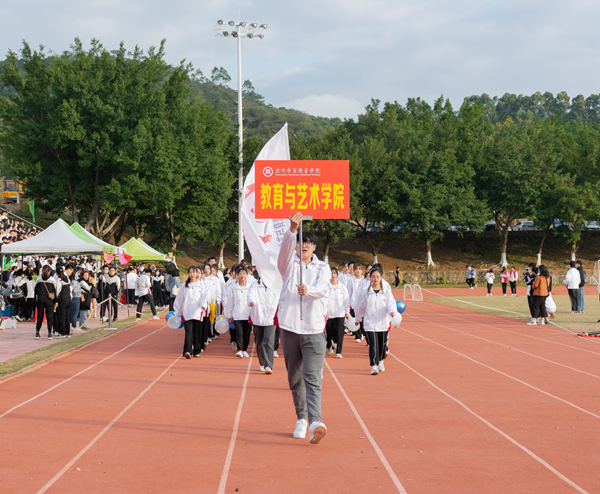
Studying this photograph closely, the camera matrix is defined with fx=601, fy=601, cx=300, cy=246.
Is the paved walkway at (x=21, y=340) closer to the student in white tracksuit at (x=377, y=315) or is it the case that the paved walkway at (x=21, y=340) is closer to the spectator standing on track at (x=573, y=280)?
the student in white tracksuit at (x=377, y=315)

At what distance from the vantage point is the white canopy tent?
54.4 feet

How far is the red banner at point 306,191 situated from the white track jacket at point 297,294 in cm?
144

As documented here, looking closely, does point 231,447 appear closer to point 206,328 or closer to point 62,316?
point 206,328

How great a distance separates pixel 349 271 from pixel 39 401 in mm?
8014

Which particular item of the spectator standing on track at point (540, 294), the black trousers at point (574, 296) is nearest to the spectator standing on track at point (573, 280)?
the black trousers at point (574, 296)

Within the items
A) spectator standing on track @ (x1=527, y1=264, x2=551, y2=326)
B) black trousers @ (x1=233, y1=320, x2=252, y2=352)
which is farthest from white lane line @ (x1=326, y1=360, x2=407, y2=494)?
spectator standing on track @ (x1=527, y1=264, x2=551, y2=326)

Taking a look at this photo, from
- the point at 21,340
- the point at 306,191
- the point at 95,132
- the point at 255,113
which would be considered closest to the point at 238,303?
the point at 306,191

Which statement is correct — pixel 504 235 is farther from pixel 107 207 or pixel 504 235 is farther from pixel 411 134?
pixel 107 207

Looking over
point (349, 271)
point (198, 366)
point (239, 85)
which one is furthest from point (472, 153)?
point (198, 366)

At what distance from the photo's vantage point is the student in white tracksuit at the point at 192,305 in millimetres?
11078

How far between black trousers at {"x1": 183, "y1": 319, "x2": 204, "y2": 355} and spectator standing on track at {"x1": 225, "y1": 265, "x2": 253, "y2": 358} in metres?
0.65

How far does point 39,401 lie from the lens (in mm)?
7523

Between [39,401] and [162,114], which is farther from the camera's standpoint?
[162,114]

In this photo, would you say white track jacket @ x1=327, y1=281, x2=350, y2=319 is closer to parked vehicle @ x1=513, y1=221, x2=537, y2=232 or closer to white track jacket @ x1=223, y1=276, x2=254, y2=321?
white track jacket @ x1=223, y1=276, x2=254, y2=321
